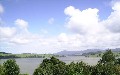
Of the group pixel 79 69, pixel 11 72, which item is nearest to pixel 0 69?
pixel 11 72

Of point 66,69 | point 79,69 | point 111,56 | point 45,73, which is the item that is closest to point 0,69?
point 45,73

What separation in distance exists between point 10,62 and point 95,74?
43.7 m

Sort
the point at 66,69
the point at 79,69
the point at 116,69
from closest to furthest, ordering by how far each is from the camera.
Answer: the point at 79,69, the point at 116,69, the point at 66,69

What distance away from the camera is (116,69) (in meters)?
86.8

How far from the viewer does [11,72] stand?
106312mm

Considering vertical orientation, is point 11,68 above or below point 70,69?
below

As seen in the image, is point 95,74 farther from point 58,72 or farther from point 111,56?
point 111,56

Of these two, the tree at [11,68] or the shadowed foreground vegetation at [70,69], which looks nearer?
the shadowed foreground vegetation at [70,69]

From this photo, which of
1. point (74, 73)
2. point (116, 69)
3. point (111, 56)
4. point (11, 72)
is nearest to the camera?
point (74, 73)

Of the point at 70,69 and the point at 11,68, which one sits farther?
the point at 11,68

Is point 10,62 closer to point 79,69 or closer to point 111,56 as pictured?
point 79,69

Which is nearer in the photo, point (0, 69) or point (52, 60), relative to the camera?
point (0, 69)

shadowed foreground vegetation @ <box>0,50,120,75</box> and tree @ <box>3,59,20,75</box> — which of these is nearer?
shadowed foreground vegetation @ <box>0,50,120,75</box>

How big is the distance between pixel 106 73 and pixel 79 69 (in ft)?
36.9
